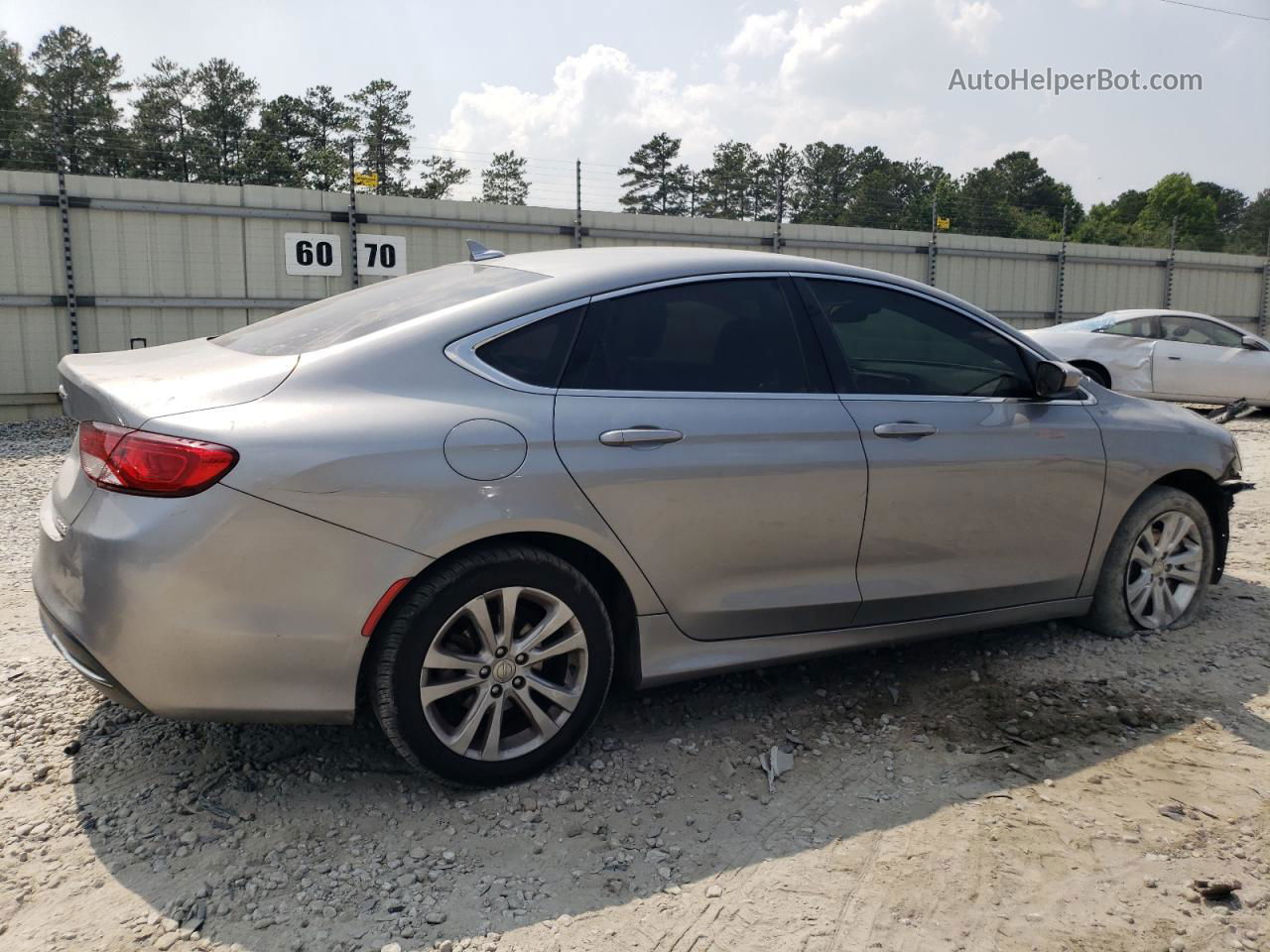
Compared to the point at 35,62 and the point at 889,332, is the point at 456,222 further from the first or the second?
the point at 35,62

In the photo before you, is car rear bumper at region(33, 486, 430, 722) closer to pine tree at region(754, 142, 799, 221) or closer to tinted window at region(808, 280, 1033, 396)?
tinted window at region(808, 280, 1033, 396)

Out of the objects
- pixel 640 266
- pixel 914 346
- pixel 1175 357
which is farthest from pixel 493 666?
pixel 1175 357

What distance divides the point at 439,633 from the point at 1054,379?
2508 mm

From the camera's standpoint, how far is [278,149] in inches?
1183

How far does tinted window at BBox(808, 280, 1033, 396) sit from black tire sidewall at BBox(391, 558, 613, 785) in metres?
1.27

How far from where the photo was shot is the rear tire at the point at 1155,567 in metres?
4.27

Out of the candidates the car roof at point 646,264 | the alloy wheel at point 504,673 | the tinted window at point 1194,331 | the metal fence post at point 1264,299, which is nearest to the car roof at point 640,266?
the car roof at point 646,264

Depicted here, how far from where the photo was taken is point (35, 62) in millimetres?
44656

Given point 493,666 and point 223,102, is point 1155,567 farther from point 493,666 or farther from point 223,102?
point 223,102

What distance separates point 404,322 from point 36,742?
1.80 meters

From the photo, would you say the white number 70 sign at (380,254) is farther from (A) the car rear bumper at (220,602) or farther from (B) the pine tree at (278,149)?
(B) the pine tree at (278,149)

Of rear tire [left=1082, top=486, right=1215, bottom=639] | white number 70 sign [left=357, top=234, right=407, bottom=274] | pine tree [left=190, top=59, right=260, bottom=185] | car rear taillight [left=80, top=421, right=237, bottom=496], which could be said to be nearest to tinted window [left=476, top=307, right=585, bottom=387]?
car rear taillight [left=80, top=421, right=237, bottom=496]

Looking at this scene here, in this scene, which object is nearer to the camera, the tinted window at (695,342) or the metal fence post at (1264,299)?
the tinted window at (695,342)

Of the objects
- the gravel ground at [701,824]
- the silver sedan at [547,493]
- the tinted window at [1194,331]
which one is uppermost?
the tinted window at [1194,331]
